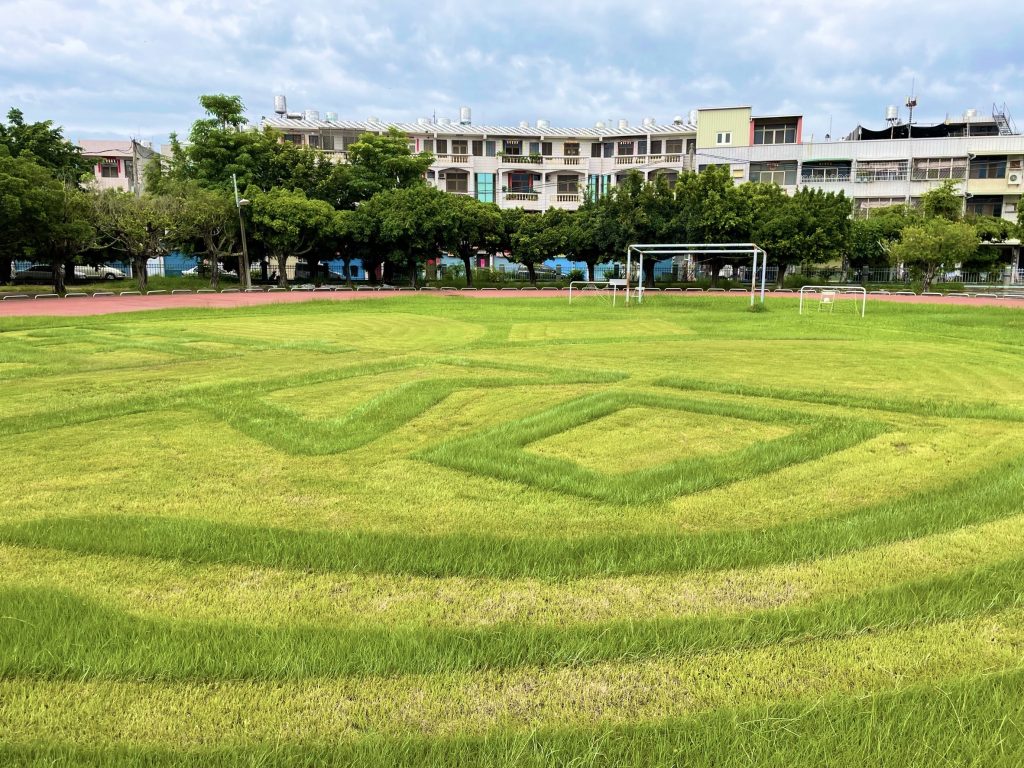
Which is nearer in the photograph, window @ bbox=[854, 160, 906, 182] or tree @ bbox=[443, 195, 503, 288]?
tree @ bbox=[443, 195, 503, 288]

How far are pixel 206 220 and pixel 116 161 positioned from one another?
33.0 meters

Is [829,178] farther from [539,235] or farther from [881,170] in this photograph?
[539,235]

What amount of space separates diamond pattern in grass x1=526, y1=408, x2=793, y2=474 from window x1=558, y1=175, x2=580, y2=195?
198 ft

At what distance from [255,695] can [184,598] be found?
1.00 meters

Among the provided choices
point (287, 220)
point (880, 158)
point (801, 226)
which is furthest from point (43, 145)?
point (880, 158)

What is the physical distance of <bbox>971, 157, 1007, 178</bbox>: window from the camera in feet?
177

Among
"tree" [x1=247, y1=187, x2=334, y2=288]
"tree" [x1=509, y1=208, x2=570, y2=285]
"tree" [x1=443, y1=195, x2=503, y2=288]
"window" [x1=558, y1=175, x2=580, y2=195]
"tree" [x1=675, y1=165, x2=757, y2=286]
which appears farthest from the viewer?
"window" [x1=558, y1=175, x2=580, y2=195]

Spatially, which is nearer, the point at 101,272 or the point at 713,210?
the point at 713,210

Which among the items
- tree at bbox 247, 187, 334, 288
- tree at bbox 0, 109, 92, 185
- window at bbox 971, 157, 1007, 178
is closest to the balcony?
window at bbox 971, 157, 1007, 178

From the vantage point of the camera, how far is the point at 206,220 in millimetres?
40500

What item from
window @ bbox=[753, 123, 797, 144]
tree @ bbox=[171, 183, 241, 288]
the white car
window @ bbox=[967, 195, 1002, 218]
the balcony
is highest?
window @ bbox=[753, 123, 797, 144]

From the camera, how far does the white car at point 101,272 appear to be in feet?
177

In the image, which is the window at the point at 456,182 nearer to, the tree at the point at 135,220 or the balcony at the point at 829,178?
the balcony at the point at 829,178

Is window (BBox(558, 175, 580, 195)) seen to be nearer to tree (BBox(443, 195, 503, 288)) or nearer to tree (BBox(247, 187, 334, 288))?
tree (BBox(443, 195, 503, 288))
